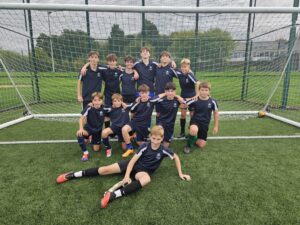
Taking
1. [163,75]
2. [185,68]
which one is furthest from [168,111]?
[185,68]

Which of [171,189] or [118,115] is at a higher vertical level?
[118,115]

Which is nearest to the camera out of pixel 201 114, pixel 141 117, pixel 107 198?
pixel 107 198

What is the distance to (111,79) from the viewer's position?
459cm

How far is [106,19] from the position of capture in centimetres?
488

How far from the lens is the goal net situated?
5.00 m

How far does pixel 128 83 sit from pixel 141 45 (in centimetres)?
213

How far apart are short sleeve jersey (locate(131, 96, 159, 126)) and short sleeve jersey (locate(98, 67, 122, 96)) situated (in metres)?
0.80

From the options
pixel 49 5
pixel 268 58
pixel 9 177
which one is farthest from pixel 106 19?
pixel 268 58

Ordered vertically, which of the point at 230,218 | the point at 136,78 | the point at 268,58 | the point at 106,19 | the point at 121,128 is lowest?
the point at 230,218

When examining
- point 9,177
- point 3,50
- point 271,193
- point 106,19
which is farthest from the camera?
point 3,50

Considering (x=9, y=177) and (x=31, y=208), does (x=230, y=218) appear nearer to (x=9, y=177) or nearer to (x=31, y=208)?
(x=31, y=208)

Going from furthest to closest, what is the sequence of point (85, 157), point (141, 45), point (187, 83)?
point (141, 45) < point (187, 83) < point (85, 157)

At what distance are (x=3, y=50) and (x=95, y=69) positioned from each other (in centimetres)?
315

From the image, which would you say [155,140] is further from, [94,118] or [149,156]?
[94,118]
